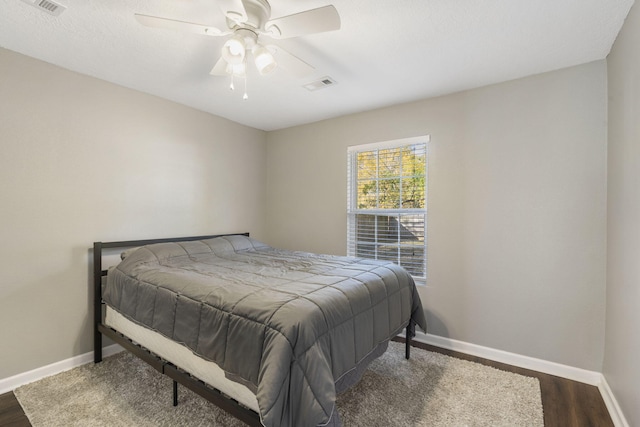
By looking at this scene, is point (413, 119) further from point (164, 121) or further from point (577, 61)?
point (164, 121)

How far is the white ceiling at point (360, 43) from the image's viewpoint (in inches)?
67.9

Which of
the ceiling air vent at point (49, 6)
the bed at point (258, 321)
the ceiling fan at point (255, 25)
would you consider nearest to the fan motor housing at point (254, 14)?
the ceiling fan at point (255, 25)

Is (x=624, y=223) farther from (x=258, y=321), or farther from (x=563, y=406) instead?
(x=258, y=321)

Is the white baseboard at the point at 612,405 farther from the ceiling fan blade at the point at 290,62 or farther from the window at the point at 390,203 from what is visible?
the ceiling fan blade at the point at 290,62

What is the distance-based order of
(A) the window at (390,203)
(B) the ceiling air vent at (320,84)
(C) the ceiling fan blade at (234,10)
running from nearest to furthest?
1. (C) the ceiling fan blade at (234,10)
2. (B) the ceiling air vent at (320,84)
3. (A) the window at (390,203)

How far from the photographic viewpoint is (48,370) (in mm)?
2363

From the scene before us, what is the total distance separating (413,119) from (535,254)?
1656 millimetres

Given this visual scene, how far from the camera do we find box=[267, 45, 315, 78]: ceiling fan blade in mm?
1817

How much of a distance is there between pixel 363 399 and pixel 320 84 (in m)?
2.54

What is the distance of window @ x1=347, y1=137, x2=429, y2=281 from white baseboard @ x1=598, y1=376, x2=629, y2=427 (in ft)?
4.74

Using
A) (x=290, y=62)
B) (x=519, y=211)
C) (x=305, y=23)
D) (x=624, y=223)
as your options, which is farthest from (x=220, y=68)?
(x=624, y=223)

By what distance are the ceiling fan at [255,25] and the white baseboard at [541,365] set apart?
9.06 feet

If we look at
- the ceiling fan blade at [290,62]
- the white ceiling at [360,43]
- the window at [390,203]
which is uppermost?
the white ceiling at [360,43]

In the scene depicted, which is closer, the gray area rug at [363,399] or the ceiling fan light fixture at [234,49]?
the ceiling fan light fixture at [234,49]
